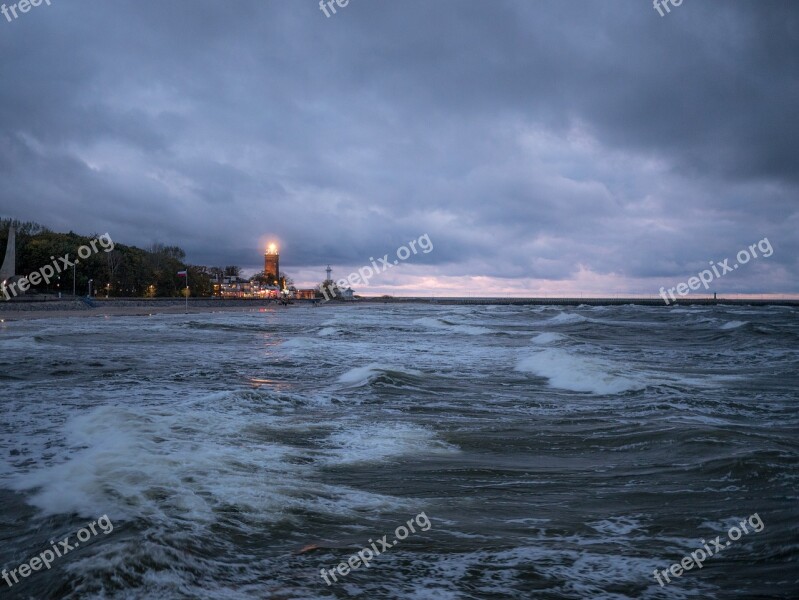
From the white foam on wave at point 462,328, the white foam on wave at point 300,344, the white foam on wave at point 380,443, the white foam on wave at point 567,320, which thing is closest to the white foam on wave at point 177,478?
the white foam on wave at point 380,443

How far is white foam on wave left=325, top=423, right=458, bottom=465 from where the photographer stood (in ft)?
21.8

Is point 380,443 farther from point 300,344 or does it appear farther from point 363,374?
point 300,344

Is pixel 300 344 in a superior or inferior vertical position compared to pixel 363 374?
inferior

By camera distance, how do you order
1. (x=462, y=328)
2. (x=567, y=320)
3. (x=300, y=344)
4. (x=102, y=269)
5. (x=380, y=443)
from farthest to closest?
1. (x=102, y=269)
2. (x=567, y=320)
3. (x=462, y=328)
4. (x=300, y=344)
5. (x=380, y=443)

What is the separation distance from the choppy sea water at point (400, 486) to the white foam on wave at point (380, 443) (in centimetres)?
5

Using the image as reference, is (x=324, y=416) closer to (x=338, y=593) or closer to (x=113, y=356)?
(x=338, y=593)

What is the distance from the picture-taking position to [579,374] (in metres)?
13.7

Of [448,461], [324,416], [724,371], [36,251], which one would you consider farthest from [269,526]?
[36,251]

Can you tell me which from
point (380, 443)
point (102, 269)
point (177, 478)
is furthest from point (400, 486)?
point (102, 269)

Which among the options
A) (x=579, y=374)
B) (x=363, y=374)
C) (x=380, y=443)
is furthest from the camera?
(x=363, y=374)

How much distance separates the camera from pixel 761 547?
4.18 metres

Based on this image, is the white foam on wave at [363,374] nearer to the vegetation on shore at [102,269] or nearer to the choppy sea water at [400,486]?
the choppy sea water at [400,486]

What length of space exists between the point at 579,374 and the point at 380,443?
7971 millimetres

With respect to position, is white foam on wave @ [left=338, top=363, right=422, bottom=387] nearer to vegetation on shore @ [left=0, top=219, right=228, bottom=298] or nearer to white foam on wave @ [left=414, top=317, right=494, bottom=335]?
white foam on wave @ [left=414, top=317, right=494, bottom=335]
